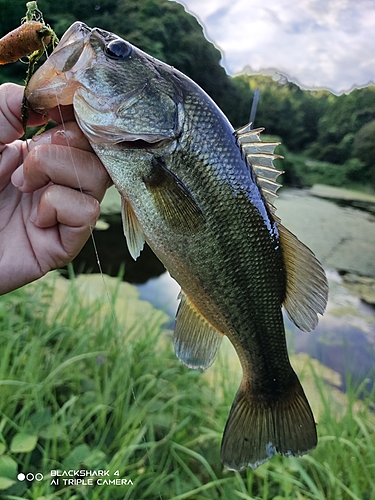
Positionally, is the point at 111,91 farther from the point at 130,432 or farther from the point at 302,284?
the point at 130,432

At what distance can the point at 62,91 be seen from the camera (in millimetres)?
818

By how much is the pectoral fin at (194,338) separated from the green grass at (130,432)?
40 centimetres

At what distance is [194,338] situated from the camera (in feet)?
3.26

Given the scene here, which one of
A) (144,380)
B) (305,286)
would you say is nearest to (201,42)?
(144,380)

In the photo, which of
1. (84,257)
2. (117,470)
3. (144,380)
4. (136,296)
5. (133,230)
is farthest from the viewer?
(84,257)

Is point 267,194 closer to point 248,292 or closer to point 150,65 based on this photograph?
point 248,292

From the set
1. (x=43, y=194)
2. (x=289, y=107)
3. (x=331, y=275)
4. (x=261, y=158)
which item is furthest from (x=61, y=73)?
(x=289, y=107)

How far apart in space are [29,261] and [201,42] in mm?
9742

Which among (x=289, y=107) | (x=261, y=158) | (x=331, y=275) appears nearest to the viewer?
(x=261, y=158)

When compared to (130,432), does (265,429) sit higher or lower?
higher

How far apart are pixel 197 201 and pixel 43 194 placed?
16.1 inches

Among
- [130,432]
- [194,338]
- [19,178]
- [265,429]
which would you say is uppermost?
[19,178]

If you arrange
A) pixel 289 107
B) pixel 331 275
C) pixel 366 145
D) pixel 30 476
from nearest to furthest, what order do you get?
pixel 30 476
pixel 331 275
pixel 366 145
pixel 289 107

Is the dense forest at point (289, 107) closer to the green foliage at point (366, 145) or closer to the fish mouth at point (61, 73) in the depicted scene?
the green foliage at point (366, 145)
